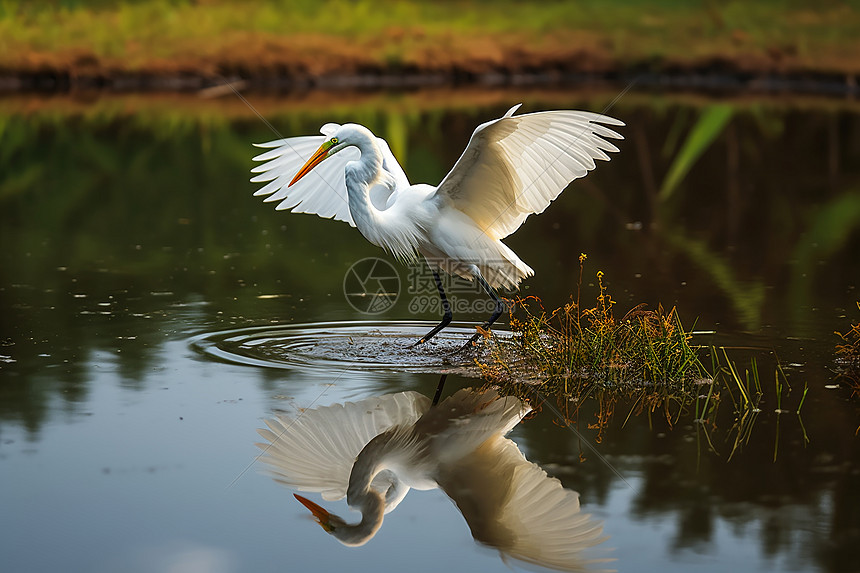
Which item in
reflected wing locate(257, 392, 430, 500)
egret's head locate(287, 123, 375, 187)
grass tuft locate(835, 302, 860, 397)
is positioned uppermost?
egret's head locate(287, 123, 375, 187)

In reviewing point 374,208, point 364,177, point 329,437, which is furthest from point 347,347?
point 329,437

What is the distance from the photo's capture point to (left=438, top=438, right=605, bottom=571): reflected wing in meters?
4.21

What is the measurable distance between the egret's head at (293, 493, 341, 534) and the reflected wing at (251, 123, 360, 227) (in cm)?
346

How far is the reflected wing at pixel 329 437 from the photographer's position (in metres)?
4.90

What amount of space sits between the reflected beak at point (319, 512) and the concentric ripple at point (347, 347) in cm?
193

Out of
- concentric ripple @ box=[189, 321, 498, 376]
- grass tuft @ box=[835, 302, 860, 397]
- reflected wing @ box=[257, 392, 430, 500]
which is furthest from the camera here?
concentric ripple @ box=[189, 321, 498, 376]

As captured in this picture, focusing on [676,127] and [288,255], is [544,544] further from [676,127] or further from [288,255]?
[676,127]

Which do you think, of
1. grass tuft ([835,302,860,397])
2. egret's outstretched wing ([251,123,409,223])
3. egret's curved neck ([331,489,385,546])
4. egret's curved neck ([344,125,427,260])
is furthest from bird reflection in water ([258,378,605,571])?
egret's outstretched wing ([251,123,409,223])

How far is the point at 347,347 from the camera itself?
706 cm

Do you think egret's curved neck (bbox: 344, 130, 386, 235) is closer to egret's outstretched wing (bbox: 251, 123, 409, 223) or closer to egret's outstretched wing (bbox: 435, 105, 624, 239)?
egret's outstretched wing (bbox: 435, 105, 624, 239)

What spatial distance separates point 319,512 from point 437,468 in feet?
2.25

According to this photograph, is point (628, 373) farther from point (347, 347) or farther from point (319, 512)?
point (319, 512)

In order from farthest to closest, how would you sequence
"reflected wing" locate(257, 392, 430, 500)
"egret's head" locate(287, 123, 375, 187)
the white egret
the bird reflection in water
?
"egret's head" locate(287, 123, 375, 187), the white egret, "reflected wing" locate(257, 392, 430, 500), the bird reflection in water

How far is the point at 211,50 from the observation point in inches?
1124
